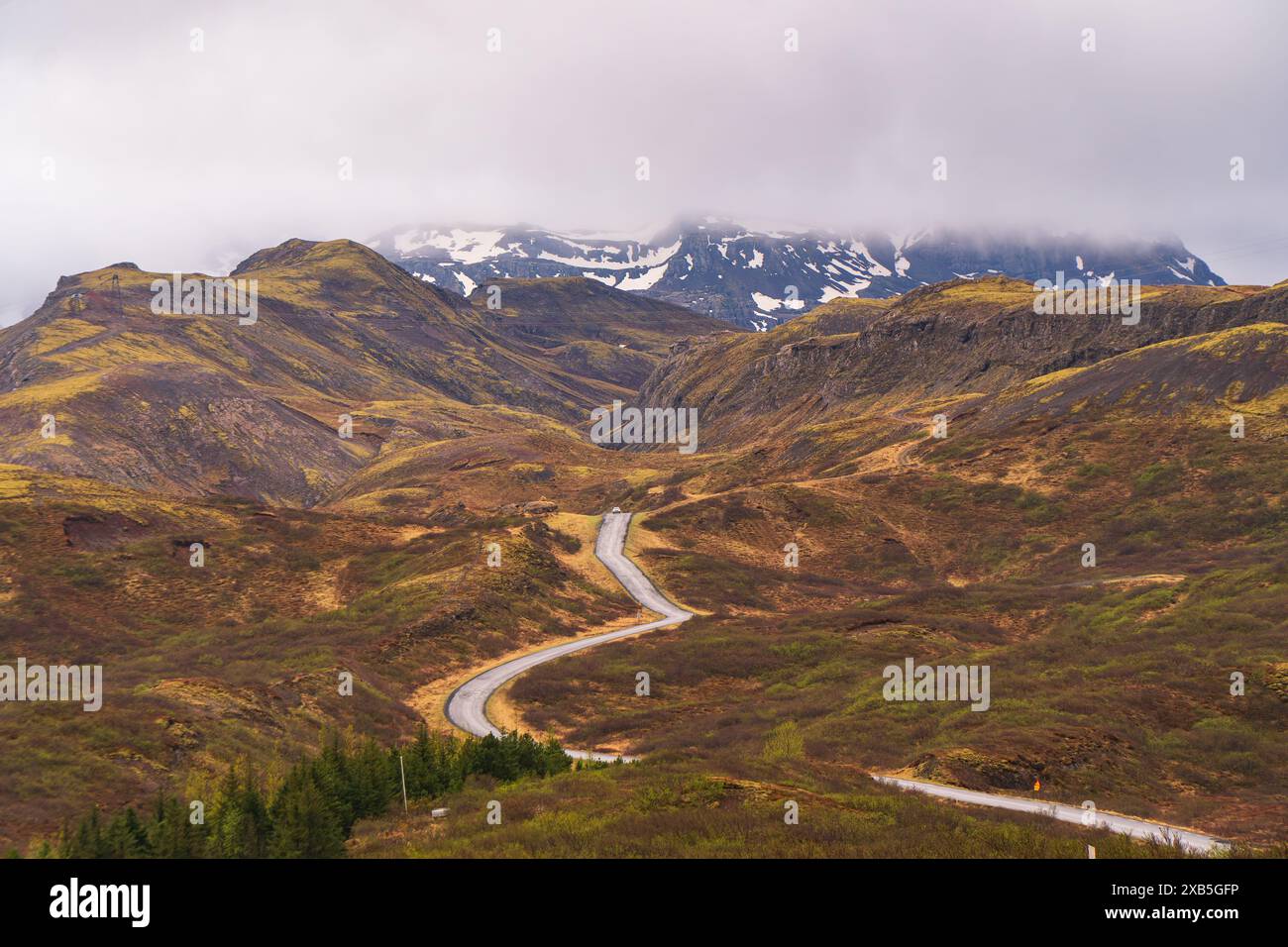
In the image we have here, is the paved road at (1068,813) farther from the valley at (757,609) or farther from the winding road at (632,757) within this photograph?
the valley at (757,609)

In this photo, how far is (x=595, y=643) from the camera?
58344 millimetres

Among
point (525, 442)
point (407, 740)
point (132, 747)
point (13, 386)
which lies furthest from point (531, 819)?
point (13, 386)

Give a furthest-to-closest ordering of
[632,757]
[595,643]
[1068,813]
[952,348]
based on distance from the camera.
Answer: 1. [952,348]
2. [595,643]
3. [632,757]
4. [1068,813]

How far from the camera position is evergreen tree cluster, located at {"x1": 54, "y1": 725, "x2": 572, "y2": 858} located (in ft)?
63.3

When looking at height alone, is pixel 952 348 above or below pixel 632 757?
above

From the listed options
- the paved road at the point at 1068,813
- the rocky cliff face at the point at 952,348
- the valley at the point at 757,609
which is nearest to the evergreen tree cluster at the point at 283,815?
the valley at the point at 757,609

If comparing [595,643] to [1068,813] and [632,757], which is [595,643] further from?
[1068,813]

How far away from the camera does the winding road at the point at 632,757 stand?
2383 cm

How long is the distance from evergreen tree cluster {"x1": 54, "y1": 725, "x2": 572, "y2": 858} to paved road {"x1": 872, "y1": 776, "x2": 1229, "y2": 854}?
47.5 feet

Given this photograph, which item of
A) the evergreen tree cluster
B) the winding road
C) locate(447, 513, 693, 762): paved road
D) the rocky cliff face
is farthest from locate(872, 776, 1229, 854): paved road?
the rocky cliff face

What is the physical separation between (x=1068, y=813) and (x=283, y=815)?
20.8 m

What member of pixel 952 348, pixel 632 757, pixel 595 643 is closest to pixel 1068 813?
pixel 632 757

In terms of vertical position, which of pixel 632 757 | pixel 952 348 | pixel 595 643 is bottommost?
pixel 632 757

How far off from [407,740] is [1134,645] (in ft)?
114
